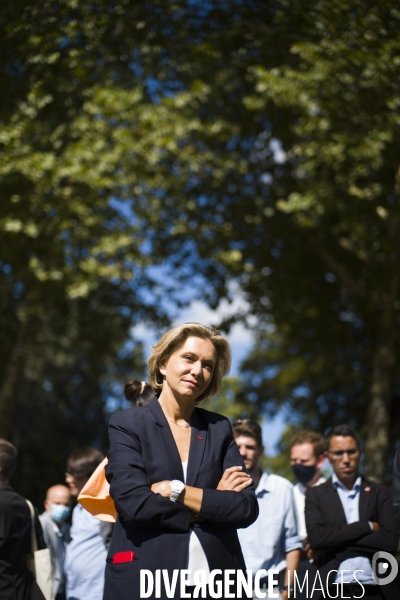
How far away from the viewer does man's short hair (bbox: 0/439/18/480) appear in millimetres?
5062

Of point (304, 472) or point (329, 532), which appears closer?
point (329, 532)

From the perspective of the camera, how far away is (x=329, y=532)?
5309mm

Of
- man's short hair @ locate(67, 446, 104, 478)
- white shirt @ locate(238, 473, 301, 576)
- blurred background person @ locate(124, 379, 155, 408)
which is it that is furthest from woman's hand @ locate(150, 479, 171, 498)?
man's short hair @ locate(67, 446, 104, 478)

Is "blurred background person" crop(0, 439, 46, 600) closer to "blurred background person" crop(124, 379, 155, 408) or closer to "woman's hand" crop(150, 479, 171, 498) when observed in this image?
"blurred background person" crop(124, 379, 155, 408)

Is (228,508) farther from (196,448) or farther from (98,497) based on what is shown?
(98,497)

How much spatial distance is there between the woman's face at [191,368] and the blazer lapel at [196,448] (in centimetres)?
14

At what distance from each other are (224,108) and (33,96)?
10779 millimetres

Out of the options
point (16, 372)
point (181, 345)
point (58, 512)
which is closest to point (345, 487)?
point (181, 345)

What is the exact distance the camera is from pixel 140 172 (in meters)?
18.9

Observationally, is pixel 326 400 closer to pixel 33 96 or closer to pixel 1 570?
pixel 33 96

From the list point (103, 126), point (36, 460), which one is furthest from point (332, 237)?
point (36, 460)

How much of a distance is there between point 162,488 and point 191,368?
0.63 metres

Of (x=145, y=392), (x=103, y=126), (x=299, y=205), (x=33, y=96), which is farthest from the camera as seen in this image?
(x=103, y=126)

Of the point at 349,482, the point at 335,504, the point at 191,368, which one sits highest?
the point at 191,368
